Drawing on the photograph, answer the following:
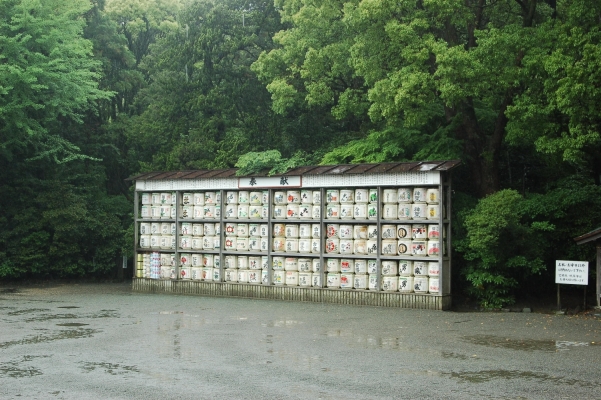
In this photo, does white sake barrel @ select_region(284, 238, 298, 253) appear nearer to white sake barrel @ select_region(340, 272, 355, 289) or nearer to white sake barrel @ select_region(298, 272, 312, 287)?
white sake barrel @ select_region(298, 272, 312, 287)

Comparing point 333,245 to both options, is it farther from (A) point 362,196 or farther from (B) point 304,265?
(A) point 362,196

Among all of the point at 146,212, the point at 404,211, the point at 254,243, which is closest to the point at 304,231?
the point at 254,243

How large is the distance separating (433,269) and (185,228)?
8.62 metres

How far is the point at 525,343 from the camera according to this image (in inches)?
520

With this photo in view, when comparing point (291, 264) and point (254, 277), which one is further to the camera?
point (254, 277)

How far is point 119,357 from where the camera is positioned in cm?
1166

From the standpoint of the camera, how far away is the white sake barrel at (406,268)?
63.8 ft

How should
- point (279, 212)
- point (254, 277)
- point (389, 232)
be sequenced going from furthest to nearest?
point (254, 277) → point (279, 212) → point (389, 232)

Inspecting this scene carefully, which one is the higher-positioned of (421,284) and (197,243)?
(197,243)

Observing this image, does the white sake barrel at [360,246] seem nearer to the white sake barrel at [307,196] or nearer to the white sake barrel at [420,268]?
the white sake barrel at [420,268]

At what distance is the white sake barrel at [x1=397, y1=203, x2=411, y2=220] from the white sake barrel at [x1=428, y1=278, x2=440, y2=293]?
1784 mm

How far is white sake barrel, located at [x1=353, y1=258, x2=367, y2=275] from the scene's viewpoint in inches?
798

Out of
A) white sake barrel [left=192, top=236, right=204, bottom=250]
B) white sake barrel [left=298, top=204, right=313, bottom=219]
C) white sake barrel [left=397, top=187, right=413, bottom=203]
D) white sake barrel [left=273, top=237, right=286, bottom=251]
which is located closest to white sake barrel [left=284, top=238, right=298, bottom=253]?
white sake barrel [left=273, top=237, right=286, bottom=251]

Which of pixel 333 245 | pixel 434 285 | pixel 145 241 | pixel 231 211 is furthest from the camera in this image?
pixel 145 241
